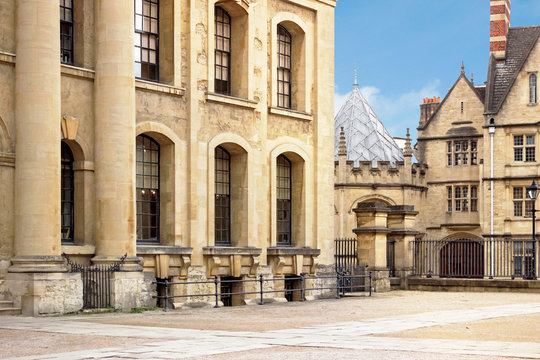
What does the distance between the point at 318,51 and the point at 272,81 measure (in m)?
2.44

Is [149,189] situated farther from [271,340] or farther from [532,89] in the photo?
[532,89]

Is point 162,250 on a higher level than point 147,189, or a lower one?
lower

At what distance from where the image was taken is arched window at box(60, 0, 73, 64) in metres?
23.2

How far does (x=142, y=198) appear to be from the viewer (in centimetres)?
2559

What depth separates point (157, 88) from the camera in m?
25.2

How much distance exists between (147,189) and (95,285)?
14.3 ft

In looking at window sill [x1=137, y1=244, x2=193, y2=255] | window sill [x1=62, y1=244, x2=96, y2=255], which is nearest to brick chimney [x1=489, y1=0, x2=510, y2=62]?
window sill [x1=137, y1=244, x2=193, y2=255]

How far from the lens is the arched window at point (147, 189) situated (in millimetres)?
25500

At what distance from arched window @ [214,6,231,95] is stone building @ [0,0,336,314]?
46 millimetres

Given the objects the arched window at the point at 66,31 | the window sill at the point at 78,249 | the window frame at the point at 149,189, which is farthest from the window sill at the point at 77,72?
the window sill at the point at 78,249

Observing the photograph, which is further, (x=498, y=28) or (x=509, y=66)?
(x=498, y=28)

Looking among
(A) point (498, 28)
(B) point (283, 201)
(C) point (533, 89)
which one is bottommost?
(B) point (283, 201)

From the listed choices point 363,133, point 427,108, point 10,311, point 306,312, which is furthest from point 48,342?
point 427,108

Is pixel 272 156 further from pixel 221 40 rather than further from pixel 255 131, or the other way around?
pixel 221 40
